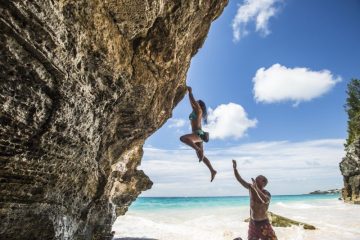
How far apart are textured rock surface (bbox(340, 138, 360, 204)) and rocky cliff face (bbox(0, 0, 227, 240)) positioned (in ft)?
102

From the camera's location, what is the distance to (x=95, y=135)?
18.1ft

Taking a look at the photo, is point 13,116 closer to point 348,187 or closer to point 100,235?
point 100,235

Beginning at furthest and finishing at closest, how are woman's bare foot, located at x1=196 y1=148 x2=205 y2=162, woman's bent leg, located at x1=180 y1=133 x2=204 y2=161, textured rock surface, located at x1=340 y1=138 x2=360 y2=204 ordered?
textured rock surface, located at x1=340 y1=138 x2=360 y2=204 < woman's bare foot, located at x1=196 y1=148 x2=205 y2=162 < woman's bent leg, located at x1=180 y1=133 x2=204 y2=161

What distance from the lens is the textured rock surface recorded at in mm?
30875

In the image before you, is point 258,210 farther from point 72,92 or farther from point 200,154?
point 72,92

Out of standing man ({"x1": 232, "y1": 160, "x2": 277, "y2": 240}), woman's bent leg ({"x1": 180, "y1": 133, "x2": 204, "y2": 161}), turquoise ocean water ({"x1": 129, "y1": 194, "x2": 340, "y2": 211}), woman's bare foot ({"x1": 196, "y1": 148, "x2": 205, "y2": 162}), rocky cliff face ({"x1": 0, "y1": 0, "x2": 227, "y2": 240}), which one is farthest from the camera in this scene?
turquoise ocean water ({"x1": 129, "y1": 194, "x2": 340, "y2": 211})

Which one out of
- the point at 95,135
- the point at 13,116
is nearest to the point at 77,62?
the point at 13,116

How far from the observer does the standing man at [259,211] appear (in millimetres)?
7273

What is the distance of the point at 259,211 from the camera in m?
7.48

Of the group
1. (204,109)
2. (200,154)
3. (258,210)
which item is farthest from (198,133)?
(258,210)

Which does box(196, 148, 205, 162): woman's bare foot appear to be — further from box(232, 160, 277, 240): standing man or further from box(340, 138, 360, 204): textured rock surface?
box(340, 138, 360, 204): textured rock surface

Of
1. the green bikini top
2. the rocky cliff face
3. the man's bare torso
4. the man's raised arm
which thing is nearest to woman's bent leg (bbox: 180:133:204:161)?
the green bikini top

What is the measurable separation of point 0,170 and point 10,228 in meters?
1.03

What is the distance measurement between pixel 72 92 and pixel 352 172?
116 ft
